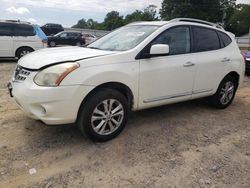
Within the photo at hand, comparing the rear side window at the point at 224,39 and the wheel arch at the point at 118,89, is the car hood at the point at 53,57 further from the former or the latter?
the rear side window at the point at 224,39

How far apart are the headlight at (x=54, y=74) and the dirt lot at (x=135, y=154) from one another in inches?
34.8

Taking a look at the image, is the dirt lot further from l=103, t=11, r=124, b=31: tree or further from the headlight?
l=103, t=11, r=124, b=31: tree

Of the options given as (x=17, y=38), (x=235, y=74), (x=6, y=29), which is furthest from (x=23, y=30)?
(x=235, y=74)

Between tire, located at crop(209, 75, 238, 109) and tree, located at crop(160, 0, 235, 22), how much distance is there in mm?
49592

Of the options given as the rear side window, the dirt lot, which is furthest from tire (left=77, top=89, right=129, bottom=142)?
the rear side window

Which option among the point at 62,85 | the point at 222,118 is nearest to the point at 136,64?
the point at 62,85

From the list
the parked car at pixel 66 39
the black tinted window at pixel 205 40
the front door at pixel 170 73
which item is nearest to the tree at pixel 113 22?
the parked car at pixel 66 39

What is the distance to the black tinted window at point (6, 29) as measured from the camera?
10.6 m

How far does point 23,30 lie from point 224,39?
8.58m

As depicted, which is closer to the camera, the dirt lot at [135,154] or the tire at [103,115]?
the dirt lot at [135,154]

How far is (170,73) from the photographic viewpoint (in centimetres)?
409

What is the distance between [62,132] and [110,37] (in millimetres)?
1811

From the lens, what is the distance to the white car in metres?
3.21

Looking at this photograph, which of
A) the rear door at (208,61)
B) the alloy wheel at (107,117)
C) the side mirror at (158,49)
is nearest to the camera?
the alloy wheel at (107,117)
